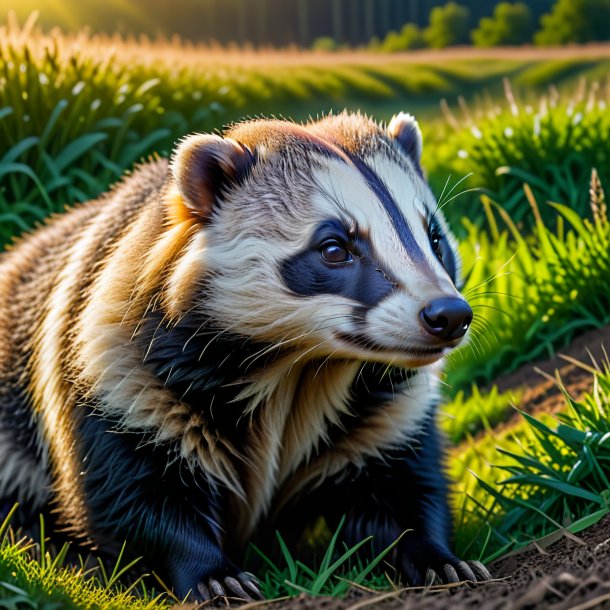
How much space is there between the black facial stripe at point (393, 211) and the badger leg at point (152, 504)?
3.02 ft

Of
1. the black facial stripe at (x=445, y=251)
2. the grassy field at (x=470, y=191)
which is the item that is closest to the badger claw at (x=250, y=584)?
the grassy field at (x=470, y=191)

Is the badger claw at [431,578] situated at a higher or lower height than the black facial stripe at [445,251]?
lower

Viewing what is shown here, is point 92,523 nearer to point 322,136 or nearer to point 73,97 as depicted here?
point 322,136

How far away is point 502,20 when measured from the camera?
761 centimetres

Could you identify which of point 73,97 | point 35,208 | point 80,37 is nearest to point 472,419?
point 35,208

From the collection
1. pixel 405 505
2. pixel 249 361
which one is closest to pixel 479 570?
pixel 405 505

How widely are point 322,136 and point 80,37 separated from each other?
3415 millimetres

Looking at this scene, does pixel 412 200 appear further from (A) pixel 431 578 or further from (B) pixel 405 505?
(A) pixel 431 578

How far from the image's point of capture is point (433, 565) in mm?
3123

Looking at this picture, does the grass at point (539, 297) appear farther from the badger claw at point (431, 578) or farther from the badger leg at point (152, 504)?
the badger leg at point (152, 504)

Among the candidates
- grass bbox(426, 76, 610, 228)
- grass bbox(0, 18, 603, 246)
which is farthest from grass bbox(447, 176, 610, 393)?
grass bbox(0, 18, 603, 246)

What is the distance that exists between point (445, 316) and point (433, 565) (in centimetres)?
87

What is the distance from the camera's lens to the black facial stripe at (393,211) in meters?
2.84

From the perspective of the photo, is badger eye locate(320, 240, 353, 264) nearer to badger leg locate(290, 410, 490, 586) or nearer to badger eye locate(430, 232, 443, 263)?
badger eye locate(430, 232, 443, 263)
